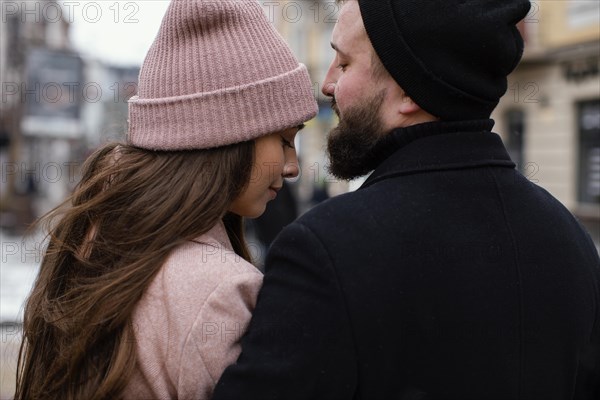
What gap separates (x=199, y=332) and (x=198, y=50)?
0.64m

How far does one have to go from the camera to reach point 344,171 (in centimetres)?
166

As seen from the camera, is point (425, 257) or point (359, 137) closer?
point (425, 257)

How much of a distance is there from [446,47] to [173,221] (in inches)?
26.4

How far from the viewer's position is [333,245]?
53.7 inches

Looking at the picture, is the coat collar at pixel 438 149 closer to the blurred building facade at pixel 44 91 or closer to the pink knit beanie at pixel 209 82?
the pink knit beanie at pixel 209 82

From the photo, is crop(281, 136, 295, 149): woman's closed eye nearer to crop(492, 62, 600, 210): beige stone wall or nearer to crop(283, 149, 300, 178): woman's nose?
crop(283, 149, 300, 178): woman's nose

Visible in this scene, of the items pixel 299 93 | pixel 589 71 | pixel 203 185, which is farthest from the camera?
pixel 589 71

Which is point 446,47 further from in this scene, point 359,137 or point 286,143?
point 286,143

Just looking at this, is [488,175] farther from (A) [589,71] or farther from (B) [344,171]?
(A) [589,71]

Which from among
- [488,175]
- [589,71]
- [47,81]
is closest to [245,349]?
[488,175]

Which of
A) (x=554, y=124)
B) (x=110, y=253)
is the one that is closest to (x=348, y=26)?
(x=110, y=253)

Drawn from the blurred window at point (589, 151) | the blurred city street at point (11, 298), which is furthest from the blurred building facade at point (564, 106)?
the blurred city street at point (11, 298)

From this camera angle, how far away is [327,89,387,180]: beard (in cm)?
157

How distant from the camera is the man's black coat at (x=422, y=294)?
134 cm
